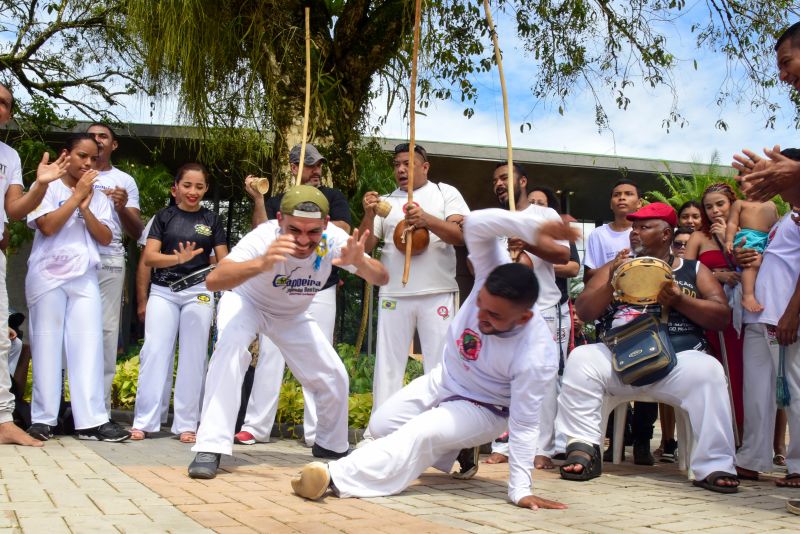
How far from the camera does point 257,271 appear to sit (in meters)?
4.35

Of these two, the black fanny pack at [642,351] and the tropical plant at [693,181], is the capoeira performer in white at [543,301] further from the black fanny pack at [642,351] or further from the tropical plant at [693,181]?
the tropical plant at [693,181]

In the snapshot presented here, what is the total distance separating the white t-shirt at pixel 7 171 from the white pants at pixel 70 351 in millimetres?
755

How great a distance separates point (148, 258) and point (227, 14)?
3279 mm

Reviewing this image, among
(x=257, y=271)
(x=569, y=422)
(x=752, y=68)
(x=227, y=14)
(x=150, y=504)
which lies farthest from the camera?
(x=752, y=68)

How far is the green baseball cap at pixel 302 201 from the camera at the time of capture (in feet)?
14.9

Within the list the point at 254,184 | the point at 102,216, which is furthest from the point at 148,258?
the point at 254,184

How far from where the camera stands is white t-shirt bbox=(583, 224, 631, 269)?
6.42 metres

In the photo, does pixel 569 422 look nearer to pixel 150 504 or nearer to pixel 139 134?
pixel 150 504

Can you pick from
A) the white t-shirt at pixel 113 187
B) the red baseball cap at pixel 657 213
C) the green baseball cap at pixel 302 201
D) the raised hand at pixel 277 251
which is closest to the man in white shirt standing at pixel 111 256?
the white t-shirt at pixel 113 187

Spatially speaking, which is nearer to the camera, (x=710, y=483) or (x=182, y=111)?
(x=710, y=483)

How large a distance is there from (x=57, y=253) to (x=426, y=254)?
275 centimetres

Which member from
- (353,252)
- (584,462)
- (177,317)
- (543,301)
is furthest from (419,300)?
(177,317)

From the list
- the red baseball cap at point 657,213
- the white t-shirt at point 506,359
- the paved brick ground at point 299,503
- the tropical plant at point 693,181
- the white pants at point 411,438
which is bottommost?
the paved brick ground at point 299,503

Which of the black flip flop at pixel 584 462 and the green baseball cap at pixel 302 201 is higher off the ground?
the green baseball cap at pixel 302 201
